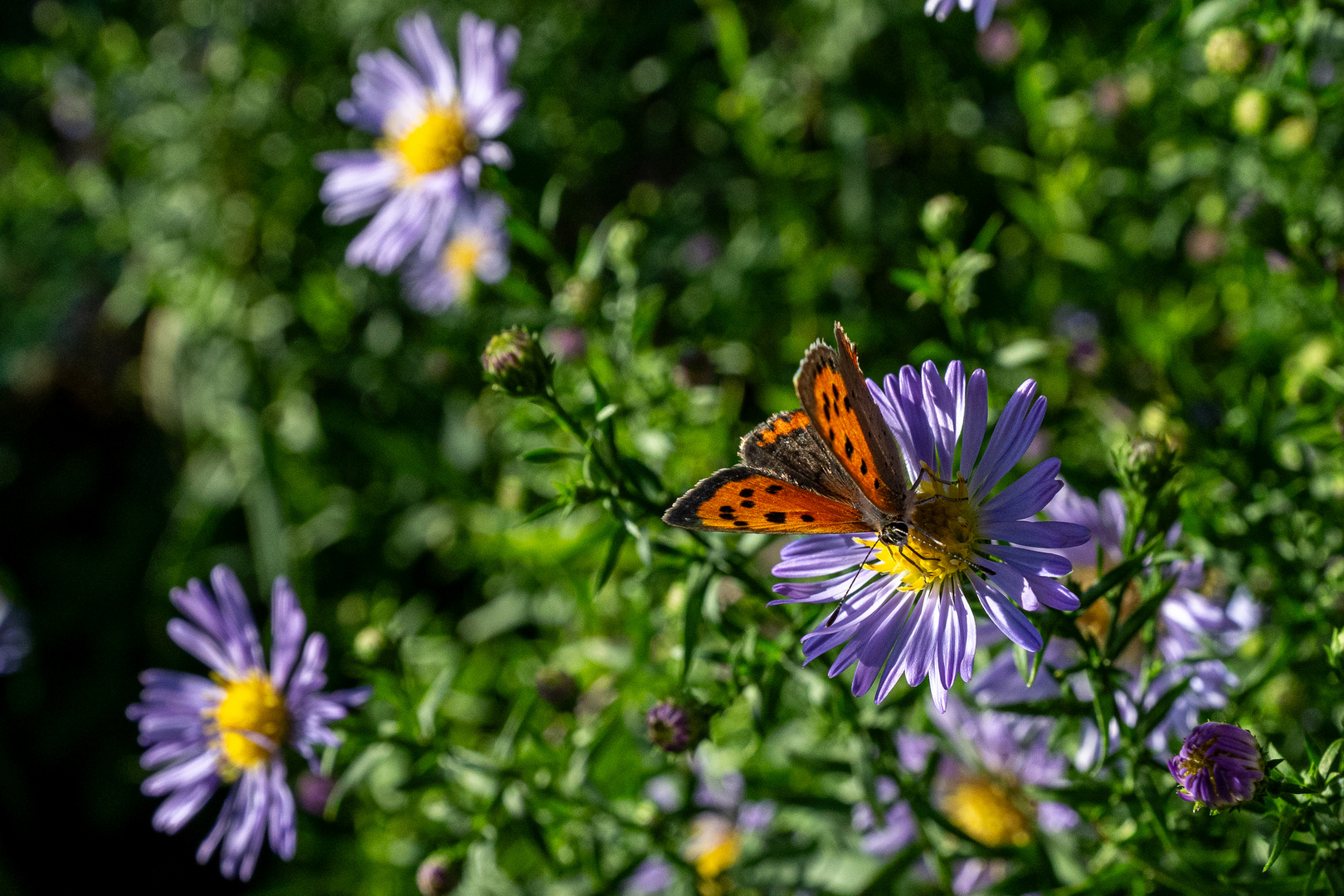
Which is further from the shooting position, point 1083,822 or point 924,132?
point 924,132

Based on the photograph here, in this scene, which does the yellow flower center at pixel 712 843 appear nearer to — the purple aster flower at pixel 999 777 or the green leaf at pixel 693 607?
the purple aster flower at pixel 999 777

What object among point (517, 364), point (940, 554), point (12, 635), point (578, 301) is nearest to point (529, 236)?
point (578, 301)

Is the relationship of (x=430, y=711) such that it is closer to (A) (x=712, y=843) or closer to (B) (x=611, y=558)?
(B) (x=611, y=558)

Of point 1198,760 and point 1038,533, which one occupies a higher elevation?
point 1038,533

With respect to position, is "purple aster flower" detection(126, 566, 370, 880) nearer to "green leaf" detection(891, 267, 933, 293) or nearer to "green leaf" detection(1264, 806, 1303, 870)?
"green leaf" detection(891, 267, 933, 293)

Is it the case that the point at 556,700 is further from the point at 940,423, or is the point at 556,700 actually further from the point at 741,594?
the point at 940,423

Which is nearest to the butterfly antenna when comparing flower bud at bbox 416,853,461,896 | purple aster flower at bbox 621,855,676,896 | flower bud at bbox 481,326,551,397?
flower bud at bbox 481,326,551,397

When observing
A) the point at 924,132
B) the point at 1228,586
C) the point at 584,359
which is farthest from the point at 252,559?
the point at 1228,586
